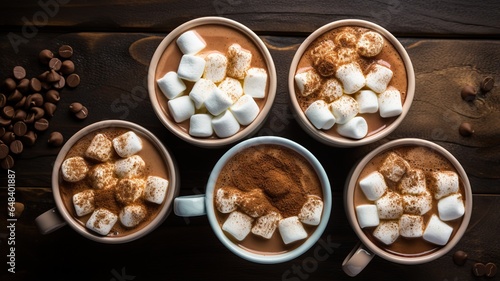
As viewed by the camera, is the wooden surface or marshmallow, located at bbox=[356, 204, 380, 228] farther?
the wooden surface

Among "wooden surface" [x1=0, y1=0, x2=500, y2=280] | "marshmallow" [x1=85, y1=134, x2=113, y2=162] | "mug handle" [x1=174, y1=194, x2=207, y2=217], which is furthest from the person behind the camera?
"wooden surface" [x1=0, y1=0, x2=500, y2=280]

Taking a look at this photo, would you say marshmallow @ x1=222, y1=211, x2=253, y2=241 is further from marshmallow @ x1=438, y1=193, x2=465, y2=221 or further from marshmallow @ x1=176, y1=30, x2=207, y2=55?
marshmallow @ x1=438, y1=193, x2=465, y2=221

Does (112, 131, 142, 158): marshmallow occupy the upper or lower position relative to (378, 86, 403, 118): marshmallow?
lower

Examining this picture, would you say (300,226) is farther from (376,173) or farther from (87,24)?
(87,24)

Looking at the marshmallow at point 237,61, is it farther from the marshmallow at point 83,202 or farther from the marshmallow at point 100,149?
the marshmallow at point 83,202

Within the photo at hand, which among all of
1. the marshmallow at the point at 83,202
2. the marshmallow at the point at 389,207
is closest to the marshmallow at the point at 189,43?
the marshmallow at the point at 83,202

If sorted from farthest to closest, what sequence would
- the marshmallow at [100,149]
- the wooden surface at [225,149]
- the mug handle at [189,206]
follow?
the wooden surface at [225,149]
the marshmallow at [100,149]
the mug handle at [189,206]

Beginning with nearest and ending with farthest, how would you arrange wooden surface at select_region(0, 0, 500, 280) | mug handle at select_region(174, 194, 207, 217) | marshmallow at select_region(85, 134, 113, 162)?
1. mug handle at select_region(174, 194, 207, 217)
2. marshmallow at select_region(85, 134, 113, 162)
3. wooden surface at select_region(0, 0, 500, 280)

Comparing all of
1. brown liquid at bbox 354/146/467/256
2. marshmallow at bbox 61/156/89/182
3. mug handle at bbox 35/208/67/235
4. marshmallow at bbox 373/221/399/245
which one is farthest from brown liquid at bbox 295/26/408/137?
mug handle at bbox 35/208/67/235

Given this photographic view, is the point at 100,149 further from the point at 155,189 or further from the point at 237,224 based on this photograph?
the point at 237,224
